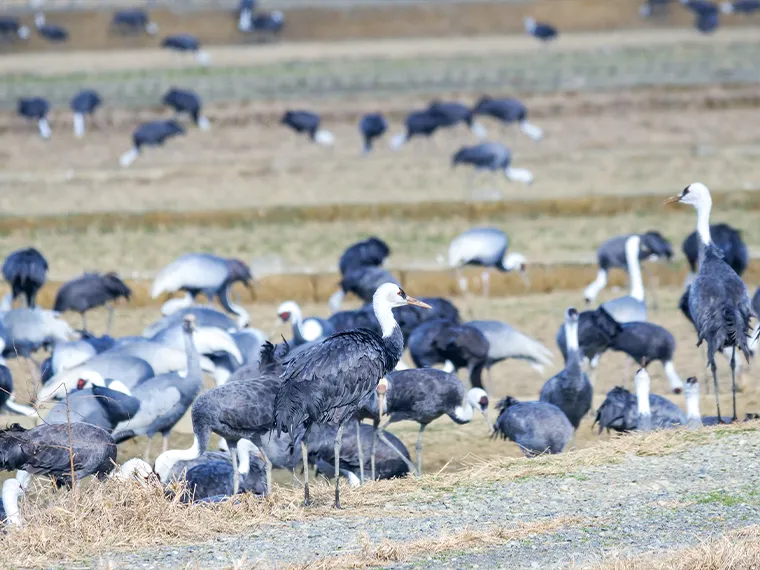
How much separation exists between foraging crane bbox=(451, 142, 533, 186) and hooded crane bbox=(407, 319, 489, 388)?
900 centimetres

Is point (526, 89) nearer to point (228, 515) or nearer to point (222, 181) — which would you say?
point (222, 181)

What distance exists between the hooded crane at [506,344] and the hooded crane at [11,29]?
79.2ft

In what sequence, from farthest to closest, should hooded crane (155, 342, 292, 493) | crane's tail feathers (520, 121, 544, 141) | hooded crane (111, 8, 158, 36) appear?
hooded crane (111, 8, 158, 36) → crane's tail feathers (520, 121, 544, 141) → hooded crane (155, 342, 292, 493)

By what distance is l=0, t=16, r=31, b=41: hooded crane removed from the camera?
33.0m

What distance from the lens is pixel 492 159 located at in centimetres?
2020

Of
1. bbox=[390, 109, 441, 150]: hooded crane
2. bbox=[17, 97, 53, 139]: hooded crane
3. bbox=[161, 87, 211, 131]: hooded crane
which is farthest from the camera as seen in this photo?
bbox=[17, 97, 53, 139]: hooded crane

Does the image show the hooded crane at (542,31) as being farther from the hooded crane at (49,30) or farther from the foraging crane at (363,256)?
the foraging crane at (363,256)

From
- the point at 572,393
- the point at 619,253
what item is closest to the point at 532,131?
the point at 619,253

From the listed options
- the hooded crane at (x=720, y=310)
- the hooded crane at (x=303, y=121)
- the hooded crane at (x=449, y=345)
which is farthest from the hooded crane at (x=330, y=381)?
the hooded crane at (x=303, y=121)

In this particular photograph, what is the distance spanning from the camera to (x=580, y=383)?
1009 centimetres

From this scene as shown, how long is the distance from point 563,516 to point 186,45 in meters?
25.6

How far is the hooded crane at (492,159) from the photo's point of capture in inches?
795

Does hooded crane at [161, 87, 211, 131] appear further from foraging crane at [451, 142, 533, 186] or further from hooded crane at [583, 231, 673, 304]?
hooded crane at [583, 231, 673, 304]

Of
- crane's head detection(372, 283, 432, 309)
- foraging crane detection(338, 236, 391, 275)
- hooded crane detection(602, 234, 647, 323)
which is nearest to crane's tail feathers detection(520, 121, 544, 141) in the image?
foraging crane detection(338, 236, 391, 275)
